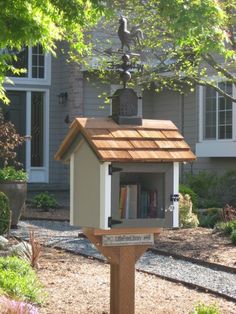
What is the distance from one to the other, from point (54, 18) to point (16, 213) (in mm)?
7017

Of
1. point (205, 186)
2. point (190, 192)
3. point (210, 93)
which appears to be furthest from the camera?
point (210, 93)

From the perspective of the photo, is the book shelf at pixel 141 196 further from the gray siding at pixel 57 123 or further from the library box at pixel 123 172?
the gray siding at pixel 57 123

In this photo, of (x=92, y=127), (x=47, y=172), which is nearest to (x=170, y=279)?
(x=92, y=127)

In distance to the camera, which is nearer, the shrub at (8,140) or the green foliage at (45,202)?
the shrub at (8,140)

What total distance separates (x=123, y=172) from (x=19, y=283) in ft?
6.38

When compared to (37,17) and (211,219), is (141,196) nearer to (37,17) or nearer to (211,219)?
(37,17)

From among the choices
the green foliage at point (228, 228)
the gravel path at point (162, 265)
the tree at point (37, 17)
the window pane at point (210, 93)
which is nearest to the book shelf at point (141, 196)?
the tree at point (37, 17)

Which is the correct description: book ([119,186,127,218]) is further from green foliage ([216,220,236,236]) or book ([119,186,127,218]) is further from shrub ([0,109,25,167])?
shrub ([0,109,25,167])

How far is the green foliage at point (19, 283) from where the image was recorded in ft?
20.6

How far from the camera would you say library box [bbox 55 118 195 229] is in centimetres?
501

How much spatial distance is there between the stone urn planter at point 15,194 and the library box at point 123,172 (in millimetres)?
7061

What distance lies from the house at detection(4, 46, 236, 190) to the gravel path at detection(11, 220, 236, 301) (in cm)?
687

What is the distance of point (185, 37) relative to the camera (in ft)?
19.5

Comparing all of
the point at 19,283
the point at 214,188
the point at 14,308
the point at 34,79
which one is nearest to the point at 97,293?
the point at 19,283
